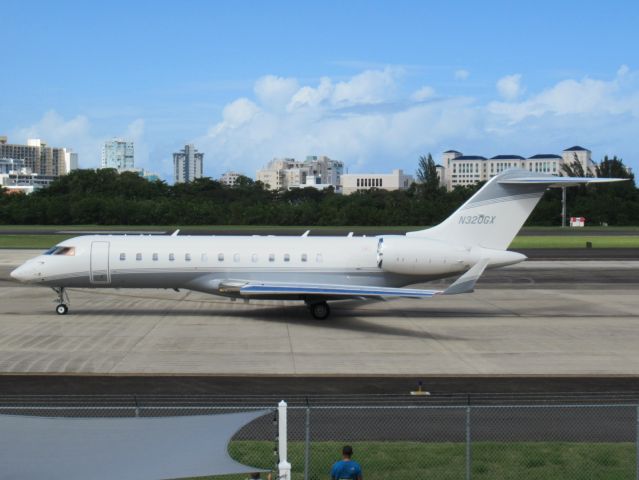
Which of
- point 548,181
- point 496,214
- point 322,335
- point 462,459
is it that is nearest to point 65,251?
point 322,335

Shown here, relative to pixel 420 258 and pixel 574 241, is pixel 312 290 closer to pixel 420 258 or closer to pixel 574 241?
pixel 420 258

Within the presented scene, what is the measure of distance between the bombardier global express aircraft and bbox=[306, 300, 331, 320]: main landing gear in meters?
0.04

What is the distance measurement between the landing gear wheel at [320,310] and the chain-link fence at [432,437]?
10.7 m

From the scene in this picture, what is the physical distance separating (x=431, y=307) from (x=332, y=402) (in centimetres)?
1540

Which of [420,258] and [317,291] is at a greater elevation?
[420,258]

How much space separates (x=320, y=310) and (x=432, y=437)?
13.5m

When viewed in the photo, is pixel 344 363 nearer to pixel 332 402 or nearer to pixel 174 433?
pixel 332 402

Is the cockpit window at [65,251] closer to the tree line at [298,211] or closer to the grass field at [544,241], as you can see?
the grass field at [544,241]

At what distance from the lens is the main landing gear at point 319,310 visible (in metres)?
26.7

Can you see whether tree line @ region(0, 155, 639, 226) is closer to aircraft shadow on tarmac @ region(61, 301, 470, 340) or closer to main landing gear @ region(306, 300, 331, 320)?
aircraft shadow on tarmac @ region(61, 301, 470, 340)

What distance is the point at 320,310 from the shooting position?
87.7 ft

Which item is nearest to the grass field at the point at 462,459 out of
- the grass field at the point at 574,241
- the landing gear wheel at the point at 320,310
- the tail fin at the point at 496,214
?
the landing gear wheel at the point at 320,310

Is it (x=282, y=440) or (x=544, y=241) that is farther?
(x=544, y=241)

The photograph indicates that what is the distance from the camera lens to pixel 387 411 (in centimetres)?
1493
